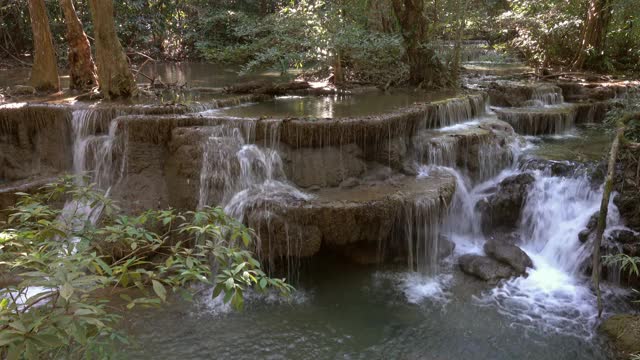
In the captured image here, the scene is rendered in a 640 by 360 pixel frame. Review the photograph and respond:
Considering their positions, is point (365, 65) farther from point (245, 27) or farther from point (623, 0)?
point (623, 0)

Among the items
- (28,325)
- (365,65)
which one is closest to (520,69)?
(365,65)

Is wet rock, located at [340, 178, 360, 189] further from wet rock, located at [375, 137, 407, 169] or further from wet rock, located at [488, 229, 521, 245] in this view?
wet rock, located at [488, 229, 521, 245]

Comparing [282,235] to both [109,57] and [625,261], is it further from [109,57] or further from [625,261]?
[109,57]

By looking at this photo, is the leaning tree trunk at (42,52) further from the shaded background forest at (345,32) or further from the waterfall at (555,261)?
the waterfall at (555,261)

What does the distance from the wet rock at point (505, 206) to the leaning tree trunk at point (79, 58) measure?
8.98 m

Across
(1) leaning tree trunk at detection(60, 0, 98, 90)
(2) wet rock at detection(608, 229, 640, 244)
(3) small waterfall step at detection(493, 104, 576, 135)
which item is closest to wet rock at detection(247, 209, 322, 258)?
(2) wet rock at detection(608, 229, 640, 244)

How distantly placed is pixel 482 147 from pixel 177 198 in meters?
5.49

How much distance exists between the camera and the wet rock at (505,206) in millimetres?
8523

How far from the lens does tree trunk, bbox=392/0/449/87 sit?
40.3ft

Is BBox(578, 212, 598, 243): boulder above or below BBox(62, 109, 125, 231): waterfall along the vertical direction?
below

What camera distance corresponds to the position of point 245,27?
1311 centimetres

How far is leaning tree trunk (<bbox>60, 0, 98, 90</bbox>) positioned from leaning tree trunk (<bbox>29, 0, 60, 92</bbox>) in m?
0.46

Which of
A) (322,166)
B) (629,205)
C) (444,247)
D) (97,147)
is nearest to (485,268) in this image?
(444,247)

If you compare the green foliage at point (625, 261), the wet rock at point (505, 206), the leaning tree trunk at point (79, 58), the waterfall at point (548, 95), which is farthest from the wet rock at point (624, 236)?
the leaning tree trunk at point (79, 58)
